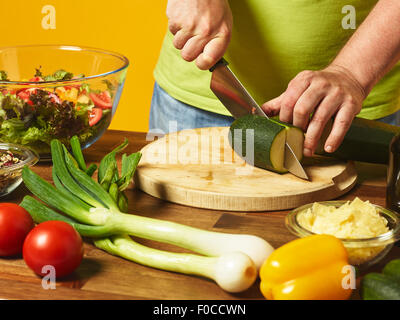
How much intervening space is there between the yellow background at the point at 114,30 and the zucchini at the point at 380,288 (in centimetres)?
293

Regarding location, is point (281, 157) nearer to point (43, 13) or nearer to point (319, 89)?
point (319, 89)

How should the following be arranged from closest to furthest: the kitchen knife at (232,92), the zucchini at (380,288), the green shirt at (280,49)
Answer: the zucchini at (380,288) < the kitchen knife at (232,92) < the green shirt at (280,49)

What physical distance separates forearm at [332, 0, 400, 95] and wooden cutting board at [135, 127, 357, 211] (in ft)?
0.99

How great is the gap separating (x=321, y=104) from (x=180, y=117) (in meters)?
0.74

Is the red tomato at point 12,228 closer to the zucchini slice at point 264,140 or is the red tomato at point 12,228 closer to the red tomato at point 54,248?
the red tomato at point 54,248

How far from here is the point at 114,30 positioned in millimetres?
3809

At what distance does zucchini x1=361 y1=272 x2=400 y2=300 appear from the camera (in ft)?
3.32

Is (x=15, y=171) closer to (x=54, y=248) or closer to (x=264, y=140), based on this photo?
(x=54, y=248)

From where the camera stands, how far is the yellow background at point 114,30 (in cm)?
375

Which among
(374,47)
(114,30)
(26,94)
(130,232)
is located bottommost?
(114,30)
